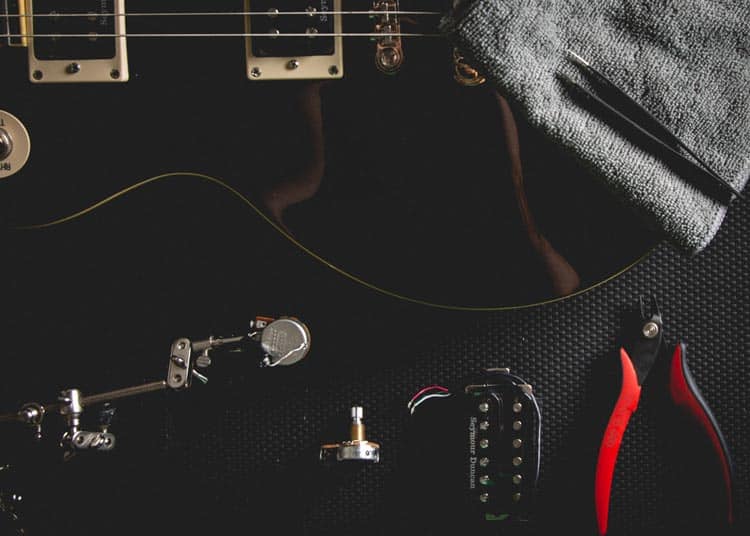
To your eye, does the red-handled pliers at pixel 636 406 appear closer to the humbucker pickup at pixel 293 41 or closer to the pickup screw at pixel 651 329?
the pickup screw at pixel 651 329

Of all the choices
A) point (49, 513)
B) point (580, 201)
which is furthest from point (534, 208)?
point (49, 513)

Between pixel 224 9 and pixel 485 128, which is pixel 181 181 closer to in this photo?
pixel 224 9

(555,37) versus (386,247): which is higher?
(555,37)

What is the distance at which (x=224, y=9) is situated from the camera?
0.77m

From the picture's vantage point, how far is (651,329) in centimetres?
94

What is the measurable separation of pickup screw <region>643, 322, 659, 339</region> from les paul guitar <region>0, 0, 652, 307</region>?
0.68 ft

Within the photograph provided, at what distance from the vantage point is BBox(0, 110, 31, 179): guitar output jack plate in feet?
2.58

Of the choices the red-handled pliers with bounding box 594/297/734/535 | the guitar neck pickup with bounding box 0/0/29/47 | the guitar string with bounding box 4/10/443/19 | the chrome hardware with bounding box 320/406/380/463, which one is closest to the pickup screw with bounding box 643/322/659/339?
the red-handled pliers with bounding box 594/297/734/535

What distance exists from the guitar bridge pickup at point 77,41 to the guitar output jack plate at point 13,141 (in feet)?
0.20

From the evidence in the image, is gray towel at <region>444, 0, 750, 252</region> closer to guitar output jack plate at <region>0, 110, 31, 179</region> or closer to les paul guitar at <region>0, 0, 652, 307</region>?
les paul guitar at <region>0, 0, 652, 307</region>

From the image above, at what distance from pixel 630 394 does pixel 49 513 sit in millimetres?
910

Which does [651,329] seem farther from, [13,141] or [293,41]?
→ [13,141]

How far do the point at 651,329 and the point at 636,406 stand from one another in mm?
116

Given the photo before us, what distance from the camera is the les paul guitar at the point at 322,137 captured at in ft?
2.49
